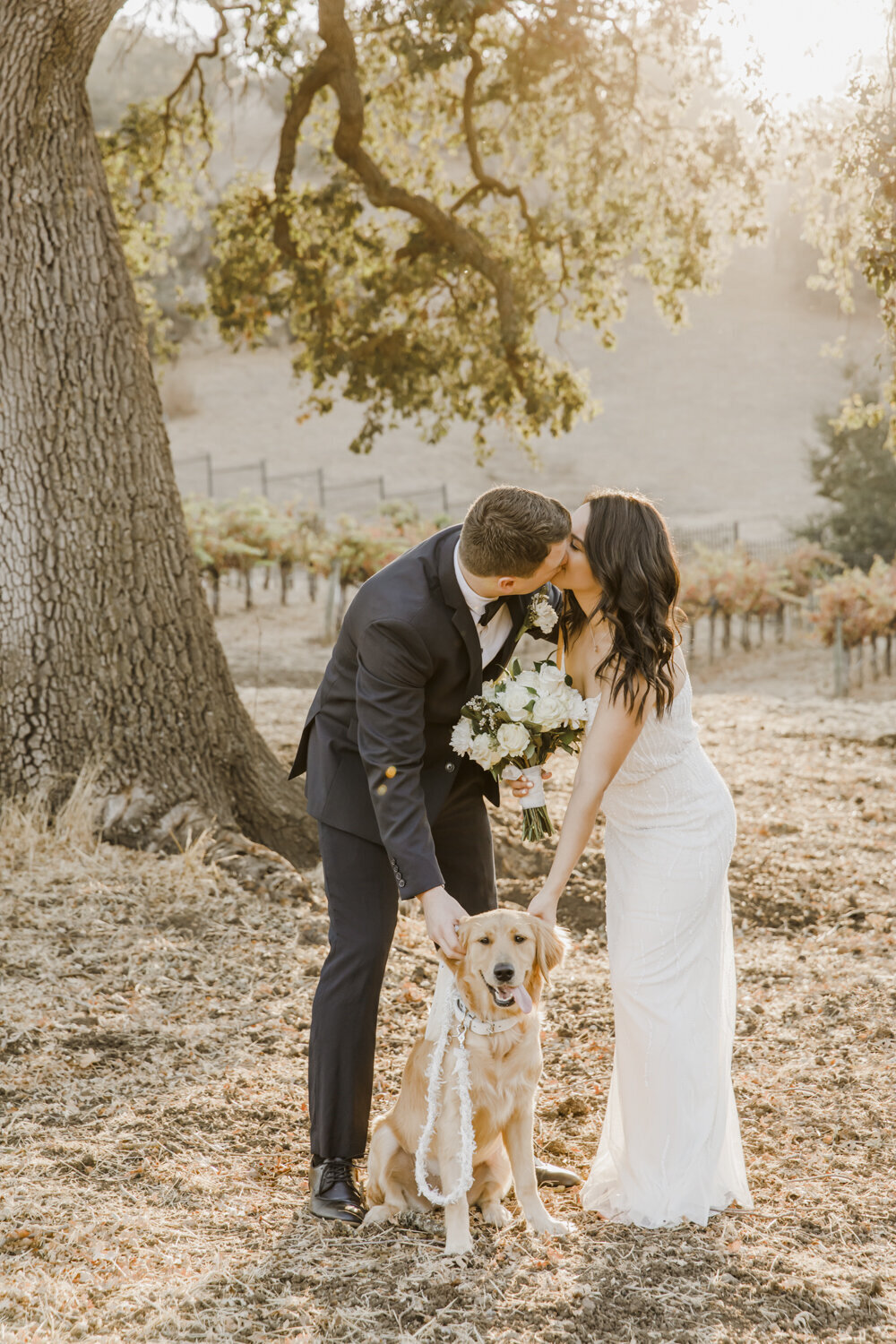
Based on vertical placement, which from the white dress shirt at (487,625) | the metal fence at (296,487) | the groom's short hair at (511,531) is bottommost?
the metal fence at (296,487)

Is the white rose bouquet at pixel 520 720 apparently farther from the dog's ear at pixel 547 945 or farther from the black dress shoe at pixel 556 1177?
the black dress shoe at pixel 556 1177

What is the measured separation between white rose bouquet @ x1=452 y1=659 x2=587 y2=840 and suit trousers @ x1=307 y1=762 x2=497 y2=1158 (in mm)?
299

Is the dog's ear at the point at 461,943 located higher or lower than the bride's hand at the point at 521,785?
lower

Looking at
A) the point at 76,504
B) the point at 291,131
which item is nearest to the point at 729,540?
the point at 291,131

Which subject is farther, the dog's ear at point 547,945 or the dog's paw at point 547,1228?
the dog's paw at point 547,1228

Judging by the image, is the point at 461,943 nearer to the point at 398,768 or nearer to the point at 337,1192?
the point at 398,768

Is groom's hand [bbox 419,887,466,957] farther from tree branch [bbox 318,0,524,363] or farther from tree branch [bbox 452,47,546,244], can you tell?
tree branch [bbox 452,47,546,244]

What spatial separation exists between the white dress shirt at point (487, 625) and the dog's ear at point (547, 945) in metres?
0.89

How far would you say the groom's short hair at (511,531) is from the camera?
3184 millimetres

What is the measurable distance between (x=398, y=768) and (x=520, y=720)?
1.38 ft

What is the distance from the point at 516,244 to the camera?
36.7 feet

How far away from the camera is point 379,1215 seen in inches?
137

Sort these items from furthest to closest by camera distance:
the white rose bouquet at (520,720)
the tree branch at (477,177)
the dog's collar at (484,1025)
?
the tree branch at (477,177) < the white rose bouquet at (520,720) < the dog's collar at (484,1025)

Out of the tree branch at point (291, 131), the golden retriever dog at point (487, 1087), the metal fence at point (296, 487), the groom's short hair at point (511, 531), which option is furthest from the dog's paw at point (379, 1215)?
the metal fence at point (296, 487)
